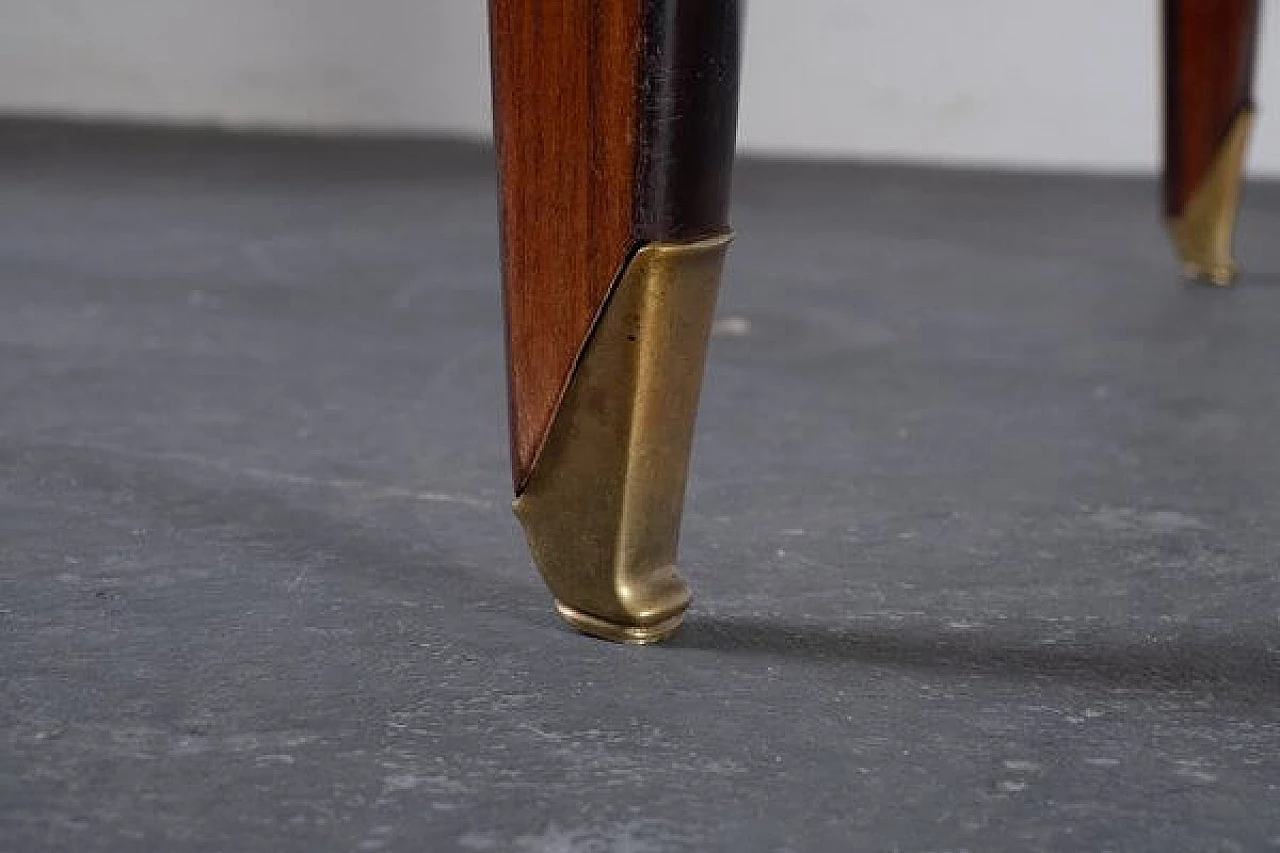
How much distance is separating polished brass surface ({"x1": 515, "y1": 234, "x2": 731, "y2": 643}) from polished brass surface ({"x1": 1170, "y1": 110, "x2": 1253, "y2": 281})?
3.55ft

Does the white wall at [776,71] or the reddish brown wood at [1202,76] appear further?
the white wall at [776,71]

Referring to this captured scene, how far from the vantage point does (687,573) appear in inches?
40.2

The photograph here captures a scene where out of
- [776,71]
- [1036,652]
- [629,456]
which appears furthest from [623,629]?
[776,71]

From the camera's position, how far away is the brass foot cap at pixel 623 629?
0.90 m

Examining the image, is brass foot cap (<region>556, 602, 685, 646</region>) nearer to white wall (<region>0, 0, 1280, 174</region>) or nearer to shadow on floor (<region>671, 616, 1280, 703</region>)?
shadow on floor (<region>671, 616, 1280, 703</region>)

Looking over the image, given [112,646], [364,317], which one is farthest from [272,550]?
[364,317]

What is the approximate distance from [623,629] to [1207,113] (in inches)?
43.3

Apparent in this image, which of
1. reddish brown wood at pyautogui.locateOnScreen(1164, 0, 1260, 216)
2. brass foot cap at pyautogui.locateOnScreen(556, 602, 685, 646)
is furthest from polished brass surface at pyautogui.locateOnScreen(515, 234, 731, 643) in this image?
reddish brown wood at pyautogui.locateOnScreen(1164, 0, 1260, 216)

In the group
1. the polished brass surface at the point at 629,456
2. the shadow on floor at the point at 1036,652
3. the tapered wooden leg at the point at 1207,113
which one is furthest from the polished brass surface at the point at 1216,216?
the polished brass surface at the point at 629,456

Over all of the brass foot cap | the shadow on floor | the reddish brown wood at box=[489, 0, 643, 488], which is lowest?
the shadow on floor

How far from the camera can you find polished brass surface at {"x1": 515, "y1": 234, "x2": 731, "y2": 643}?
2.75 ft

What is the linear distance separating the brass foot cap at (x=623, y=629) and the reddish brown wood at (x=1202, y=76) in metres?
1.06

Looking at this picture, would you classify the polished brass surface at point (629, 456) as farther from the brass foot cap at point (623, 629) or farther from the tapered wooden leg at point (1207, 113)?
the tapered wooden leg at point (1207, 113)

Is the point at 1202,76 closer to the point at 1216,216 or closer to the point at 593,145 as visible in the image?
the point at 1216,216
